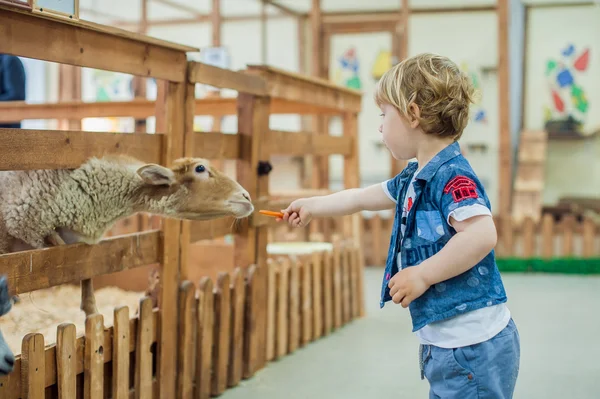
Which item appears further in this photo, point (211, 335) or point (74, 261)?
point (211, 335)

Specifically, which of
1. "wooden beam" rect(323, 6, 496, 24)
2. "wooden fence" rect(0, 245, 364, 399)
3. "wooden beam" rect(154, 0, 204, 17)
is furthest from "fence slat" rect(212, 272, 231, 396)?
"wooden beam" rect(154, 0, 204, 17)

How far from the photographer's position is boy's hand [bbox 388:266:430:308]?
1741mm

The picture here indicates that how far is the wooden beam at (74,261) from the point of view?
224cm

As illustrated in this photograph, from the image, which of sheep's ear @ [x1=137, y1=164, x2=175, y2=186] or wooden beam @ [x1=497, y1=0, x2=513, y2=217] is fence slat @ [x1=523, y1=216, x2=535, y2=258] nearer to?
wooden beam @ [x1=497, y1=0, x2=513, y2=217]

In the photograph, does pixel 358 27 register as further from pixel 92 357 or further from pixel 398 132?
pixel 398 132

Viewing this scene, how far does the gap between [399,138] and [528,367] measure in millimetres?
2421

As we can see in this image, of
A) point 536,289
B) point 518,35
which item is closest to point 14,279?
point 536,289

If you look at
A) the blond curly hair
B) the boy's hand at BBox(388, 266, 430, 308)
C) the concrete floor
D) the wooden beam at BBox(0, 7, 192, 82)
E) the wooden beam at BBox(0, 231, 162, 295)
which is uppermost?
the wooden beam at BBox(0, 7, 192, 82)

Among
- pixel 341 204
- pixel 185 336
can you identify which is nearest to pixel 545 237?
pixel 185 336

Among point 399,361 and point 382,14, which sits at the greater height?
point 382,14

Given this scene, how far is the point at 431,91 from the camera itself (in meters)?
1.85

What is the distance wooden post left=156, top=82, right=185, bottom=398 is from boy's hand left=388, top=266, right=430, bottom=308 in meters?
1.43

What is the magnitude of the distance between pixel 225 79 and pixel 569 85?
6.85m

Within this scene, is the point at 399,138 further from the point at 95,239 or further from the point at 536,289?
the point at 536,289
